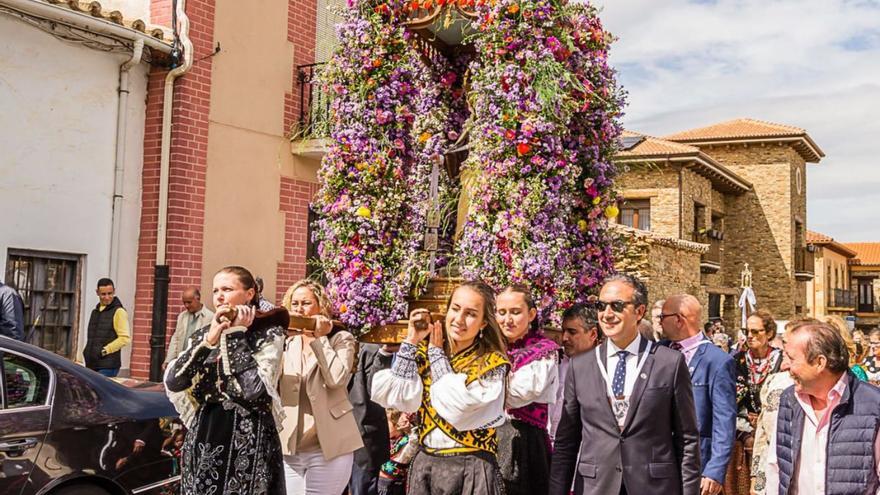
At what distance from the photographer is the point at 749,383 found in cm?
678

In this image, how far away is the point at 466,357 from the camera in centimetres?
391

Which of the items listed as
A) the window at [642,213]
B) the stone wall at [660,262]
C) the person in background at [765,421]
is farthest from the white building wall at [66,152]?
the window at [642,213]

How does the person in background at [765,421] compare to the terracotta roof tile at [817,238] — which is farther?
the terracotta roof tile at [817,238]

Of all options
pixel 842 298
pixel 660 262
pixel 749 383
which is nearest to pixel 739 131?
pixel 660 262

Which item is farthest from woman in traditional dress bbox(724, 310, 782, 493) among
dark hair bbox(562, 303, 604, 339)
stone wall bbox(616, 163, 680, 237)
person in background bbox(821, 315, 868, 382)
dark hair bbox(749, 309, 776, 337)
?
stone wall bbox(616, 163, 680, 237)

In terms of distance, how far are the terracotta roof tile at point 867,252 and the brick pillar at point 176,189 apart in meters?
57.7

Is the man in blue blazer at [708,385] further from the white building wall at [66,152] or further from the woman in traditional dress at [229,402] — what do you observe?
the white building wall at [66,152]

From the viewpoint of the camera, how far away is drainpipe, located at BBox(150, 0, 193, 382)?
10.1 m

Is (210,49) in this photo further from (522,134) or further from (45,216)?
(522,134)

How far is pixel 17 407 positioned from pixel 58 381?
0.92ft

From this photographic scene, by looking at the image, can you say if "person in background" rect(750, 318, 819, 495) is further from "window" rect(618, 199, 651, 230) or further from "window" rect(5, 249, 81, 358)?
"window" rect(618, 199, 651, 230)

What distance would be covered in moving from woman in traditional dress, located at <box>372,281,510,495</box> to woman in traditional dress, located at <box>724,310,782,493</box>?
3.15m

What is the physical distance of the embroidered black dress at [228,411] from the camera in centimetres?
376

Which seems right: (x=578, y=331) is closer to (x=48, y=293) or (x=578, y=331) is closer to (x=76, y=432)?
(x=76, y=432)
